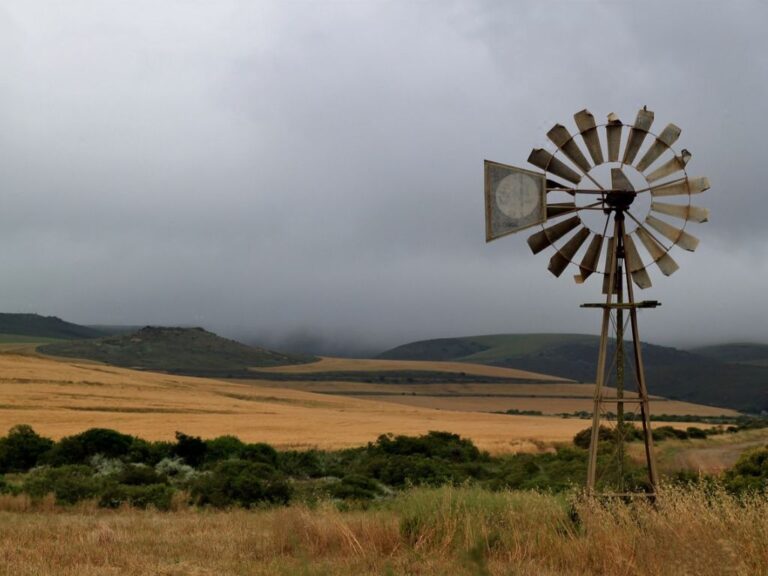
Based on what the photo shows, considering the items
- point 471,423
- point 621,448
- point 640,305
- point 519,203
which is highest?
point 519,203

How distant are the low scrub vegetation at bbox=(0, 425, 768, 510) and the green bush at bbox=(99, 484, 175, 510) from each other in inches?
1.0

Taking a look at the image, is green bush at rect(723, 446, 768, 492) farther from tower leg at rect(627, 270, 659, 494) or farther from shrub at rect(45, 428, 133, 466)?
shrub at rect(45, 428, 133, 466)

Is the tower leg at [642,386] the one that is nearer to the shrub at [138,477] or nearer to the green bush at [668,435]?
the shrub at [138,477]

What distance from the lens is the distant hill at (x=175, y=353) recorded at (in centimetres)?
16375

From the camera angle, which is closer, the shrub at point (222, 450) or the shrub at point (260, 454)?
the shrub at point (260, 454)

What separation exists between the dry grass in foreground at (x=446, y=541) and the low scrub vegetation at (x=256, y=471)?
6178 millimetres

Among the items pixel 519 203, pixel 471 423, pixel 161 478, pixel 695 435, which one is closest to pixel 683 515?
pixel 519 203

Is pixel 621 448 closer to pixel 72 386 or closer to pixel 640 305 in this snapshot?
pixel 640 305

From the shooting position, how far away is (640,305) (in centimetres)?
1361

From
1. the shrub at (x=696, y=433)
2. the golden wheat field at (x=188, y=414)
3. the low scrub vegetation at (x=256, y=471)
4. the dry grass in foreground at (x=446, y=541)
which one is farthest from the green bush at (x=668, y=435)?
the dry grass in foreground at (x=446, y=541)

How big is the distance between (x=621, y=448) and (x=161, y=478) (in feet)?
52.7

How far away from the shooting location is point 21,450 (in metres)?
31.8

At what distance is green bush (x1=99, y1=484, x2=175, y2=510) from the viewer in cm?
1970

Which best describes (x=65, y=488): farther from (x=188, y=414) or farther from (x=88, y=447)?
(x=188, y=414)
